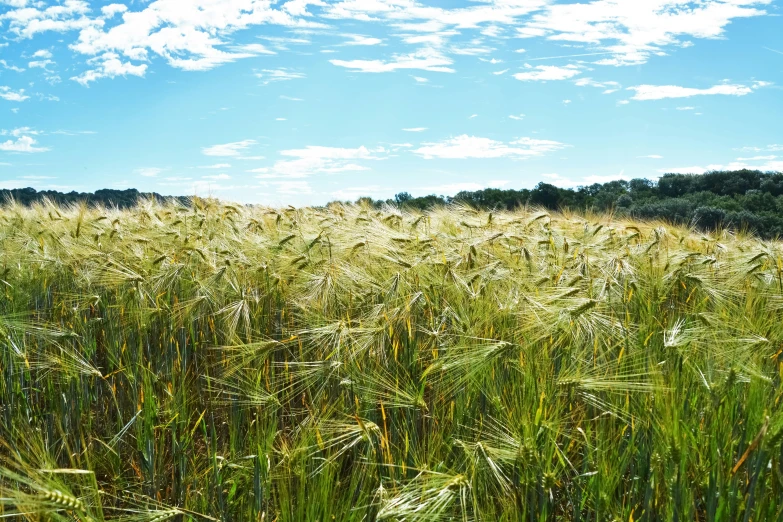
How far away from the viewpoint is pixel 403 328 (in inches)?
Result: 105

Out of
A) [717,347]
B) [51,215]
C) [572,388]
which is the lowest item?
[572,388]

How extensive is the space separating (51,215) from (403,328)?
5.02 m

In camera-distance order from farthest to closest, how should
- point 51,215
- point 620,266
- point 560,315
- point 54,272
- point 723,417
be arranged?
point 51,215 < point 54,272 < point 620,266 < point 560,315 < point 723,417

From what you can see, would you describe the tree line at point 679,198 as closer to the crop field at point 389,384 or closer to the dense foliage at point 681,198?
the dense foliage at point 681,198

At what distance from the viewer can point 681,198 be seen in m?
15.0

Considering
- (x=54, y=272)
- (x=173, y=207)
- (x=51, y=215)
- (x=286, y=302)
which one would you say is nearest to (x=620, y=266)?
(x=286, y=302)

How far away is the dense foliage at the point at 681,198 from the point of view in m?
12.8

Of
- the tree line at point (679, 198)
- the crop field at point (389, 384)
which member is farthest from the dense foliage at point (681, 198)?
the crop field at point (389, 384)

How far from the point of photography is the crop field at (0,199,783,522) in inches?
66.9

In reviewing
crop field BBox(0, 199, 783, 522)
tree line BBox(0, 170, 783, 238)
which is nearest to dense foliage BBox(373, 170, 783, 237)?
tree line BBox(0, 170, 783, 238)

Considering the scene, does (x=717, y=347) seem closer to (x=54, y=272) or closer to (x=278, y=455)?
(x=278, y=455)

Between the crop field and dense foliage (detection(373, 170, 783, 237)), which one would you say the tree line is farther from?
the crop field

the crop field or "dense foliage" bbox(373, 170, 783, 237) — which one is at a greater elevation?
"dense foliage" bbox(373, 170, 783, 237)

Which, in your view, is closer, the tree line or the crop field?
the crop field
